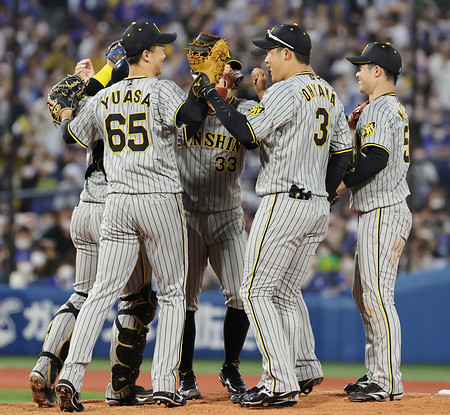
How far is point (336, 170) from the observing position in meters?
4.72

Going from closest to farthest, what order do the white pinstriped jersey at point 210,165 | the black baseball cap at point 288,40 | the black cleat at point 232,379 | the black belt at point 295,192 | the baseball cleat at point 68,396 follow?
the baseball cleat at point 68,396, the black belt at point 295,192, the black baseball cap at point 288,40, the white pinstriped jersey at point 210,165, the black cleat at point 232,379

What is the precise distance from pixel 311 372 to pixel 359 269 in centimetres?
71

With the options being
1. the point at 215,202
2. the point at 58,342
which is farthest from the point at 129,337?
the point at 215,202

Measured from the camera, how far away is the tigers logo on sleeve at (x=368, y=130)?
477cm

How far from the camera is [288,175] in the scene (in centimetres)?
445

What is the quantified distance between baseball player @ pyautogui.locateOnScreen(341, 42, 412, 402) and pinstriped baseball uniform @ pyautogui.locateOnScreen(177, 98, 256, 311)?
732 millimetres

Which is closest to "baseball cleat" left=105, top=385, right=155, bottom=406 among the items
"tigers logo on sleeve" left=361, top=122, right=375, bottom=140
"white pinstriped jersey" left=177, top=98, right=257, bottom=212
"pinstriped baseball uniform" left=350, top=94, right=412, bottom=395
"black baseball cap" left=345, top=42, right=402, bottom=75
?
"white pinstriped jersey" left=177, top=98, right=257, bottom=212

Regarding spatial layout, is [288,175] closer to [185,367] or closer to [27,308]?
[185,367]

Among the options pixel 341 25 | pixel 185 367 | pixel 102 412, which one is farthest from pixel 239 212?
pixel 341 25

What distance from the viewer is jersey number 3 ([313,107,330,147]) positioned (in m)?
4.52

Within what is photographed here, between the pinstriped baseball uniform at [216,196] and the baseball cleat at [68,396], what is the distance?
1248 mm

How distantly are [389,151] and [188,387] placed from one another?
6.50ft

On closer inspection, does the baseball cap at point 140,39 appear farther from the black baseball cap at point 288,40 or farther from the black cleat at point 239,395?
the black cleat at point 239,395

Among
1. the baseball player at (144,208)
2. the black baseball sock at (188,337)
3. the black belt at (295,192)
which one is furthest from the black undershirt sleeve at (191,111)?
the black baseball sock at (188,337)
